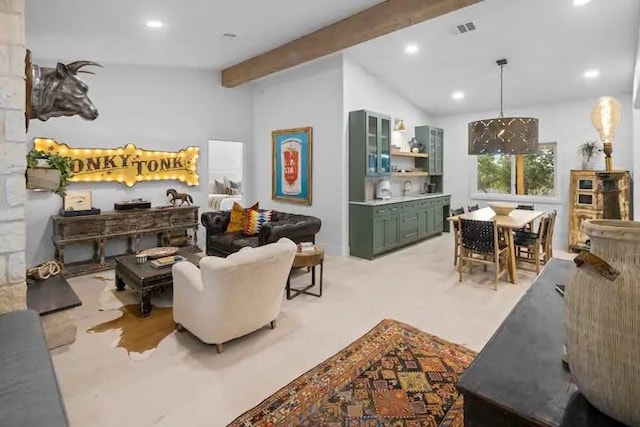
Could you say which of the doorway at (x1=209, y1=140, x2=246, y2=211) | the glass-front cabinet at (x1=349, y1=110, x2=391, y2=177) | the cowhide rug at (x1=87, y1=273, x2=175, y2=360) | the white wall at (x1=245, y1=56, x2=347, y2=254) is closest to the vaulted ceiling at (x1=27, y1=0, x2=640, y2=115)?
the white wall at (x1=245, y1=56, x2=347, y2=254)

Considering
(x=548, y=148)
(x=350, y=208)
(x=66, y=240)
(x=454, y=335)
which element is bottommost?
(x=454, y=335)

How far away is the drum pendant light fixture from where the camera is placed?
3695 millimetres

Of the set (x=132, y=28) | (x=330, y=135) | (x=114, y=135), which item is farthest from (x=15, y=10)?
(x=330, y=135)

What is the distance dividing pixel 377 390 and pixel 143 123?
5191 millimetres

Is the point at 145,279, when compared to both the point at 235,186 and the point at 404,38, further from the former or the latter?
the point at 235,186

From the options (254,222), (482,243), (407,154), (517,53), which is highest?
(517,53)

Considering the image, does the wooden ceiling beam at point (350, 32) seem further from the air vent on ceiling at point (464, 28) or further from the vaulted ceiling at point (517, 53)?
the air vent on ceiling at point (464, 28)

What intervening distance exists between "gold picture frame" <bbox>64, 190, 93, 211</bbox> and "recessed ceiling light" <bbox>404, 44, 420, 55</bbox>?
4972mm

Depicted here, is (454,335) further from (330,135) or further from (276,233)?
(330,135)

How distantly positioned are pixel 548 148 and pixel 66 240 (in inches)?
321

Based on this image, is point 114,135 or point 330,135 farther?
point 330,135

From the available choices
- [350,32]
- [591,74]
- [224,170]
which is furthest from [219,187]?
[591,74]

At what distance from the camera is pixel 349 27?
4184 mm

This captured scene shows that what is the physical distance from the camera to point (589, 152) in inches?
233
